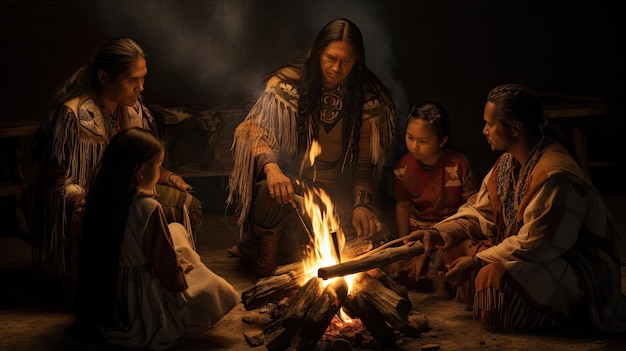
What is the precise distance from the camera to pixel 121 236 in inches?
214

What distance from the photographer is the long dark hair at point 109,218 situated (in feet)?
17.9

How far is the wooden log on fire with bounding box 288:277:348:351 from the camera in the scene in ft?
17.7

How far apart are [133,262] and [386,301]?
1.39m

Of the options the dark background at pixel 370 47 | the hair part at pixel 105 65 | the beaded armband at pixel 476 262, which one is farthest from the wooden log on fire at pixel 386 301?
the dark background at pixel 370 47

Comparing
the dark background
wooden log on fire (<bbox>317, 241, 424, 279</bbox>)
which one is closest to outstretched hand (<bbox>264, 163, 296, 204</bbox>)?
wooden log on fire (<bbox>317, 241, 424, 279</bbox>)

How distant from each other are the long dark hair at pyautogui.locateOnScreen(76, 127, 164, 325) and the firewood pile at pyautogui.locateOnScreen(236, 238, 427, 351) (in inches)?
31.3

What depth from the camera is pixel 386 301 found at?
18.3 ft

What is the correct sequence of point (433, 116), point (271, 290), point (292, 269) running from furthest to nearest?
point (433, 116)
point (292, 269)
point (271, 290)

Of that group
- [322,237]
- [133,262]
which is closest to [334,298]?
[322,237]

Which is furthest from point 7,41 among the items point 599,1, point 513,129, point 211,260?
point 599,1

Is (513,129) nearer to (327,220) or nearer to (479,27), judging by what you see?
(327,220)

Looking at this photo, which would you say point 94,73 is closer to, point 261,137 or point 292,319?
point 261,137

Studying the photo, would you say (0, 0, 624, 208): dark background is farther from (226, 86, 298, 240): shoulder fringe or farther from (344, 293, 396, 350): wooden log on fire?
(344, 293, 396, 350): wooden log on fire

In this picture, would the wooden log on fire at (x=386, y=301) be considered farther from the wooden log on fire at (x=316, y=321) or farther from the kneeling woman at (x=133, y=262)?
the kneeling woman at (x=133, y=262)
